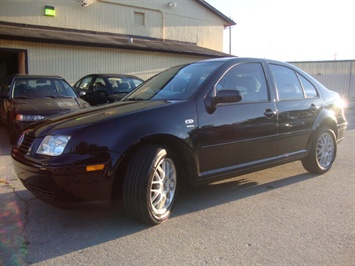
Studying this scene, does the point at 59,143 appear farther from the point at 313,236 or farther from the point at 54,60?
the point at 54,60

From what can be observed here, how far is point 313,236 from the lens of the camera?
3.11 m

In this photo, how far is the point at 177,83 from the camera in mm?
4086

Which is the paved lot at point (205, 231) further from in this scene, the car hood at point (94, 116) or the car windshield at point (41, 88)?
the car windshield at point (41, 88)

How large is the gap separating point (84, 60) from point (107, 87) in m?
4.54

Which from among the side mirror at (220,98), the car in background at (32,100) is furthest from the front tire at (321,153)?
the car in background at (32,100)

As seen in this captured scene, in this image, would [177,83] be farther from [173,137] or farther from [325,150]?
[325,150]

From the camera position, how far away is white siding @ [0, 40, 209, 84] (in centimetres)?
1213

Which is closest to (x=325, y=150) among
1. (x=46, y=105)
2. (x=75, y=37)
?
(x=46, y=105)

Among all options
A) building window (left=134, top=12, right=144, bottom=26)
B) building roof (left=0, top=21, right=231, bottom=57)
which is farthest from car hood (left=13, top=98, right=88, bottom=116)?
building window (left=134, top=12, right=144, bottom=26)

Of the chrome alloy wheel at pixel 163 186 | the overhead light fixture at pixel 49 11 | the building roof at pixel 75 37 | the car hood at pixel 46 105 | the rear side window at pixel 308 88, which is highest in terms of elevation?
the overhead light fixture at pixel 49 11

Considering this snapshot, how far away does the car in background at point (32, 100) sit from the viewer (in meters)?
6.39

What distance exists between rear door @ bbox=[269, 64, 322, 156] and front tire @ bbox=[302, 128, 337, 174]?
0.24m

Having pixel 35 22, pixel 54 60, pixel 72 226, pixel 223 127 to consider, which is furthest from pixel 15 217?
pixel 35 22

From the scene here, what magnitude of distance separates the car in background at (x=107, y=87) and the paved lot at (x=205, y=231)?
16.4 ft
